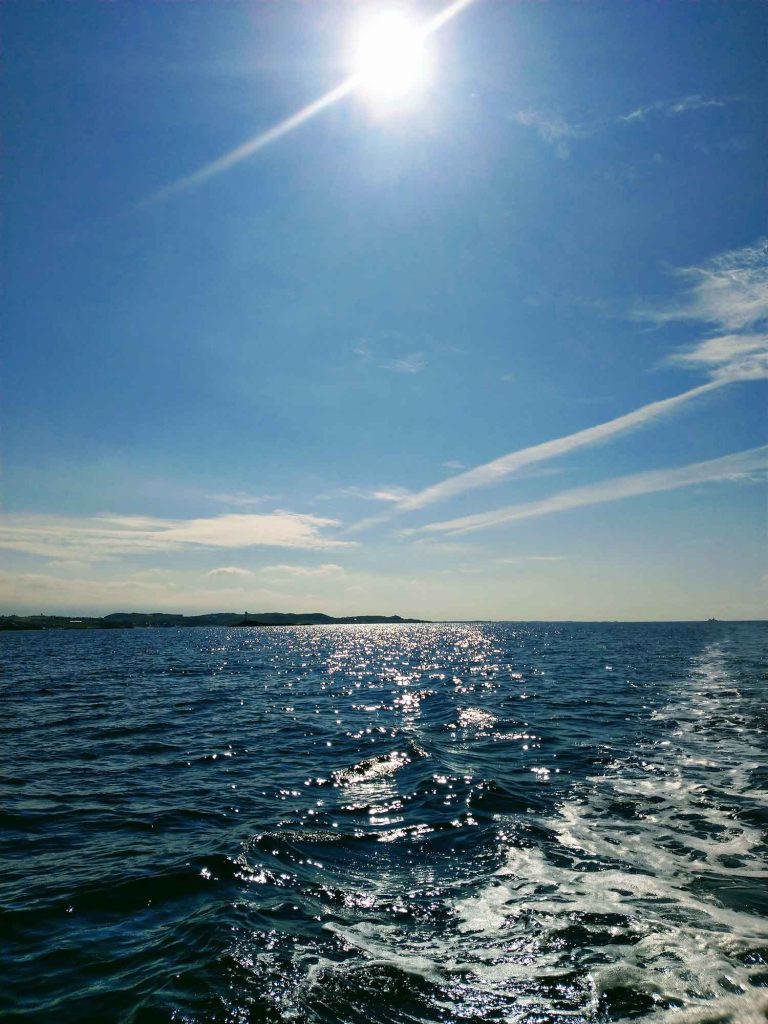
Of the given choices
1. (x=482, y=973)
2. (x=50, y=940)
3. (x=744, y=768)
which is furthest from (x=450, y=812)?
(x=744, y=768)

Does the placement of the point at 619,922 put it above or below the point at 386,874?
above

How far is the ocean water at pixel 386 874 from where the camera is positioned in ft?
25.2

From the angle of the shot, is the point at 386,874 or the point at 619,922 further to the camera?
the point at 386,874

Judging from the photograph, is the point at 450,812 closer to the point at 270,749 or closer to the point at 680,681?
A: the point at 270,749

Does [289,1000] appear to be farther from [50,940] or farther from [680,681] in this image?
[680,681]

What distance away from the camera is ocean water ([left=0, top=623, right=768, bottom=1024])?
302 inches

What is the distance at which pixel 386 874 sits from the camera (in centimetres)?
1172

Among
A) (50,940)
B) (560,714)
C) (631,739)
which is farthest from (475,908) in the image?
(560,714)

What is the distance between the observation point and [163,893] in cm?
1061

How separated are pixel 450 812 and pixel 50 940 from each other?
10.1 meters

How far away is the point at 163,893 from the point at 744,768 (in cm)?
1940

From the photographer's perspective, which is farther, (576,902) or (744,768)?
(744,768)

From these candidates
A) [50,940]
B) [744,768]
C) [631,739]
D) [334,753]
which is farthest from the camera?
[631,739]

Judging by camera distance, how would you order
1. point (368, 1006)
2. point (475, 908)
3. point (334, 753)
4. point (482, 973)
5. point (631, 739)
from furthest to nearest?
1. point (631, 739)
2. point (334, 753)
3. point (475, 908)
4. point (482, 973)
5. point (368, 1006)
